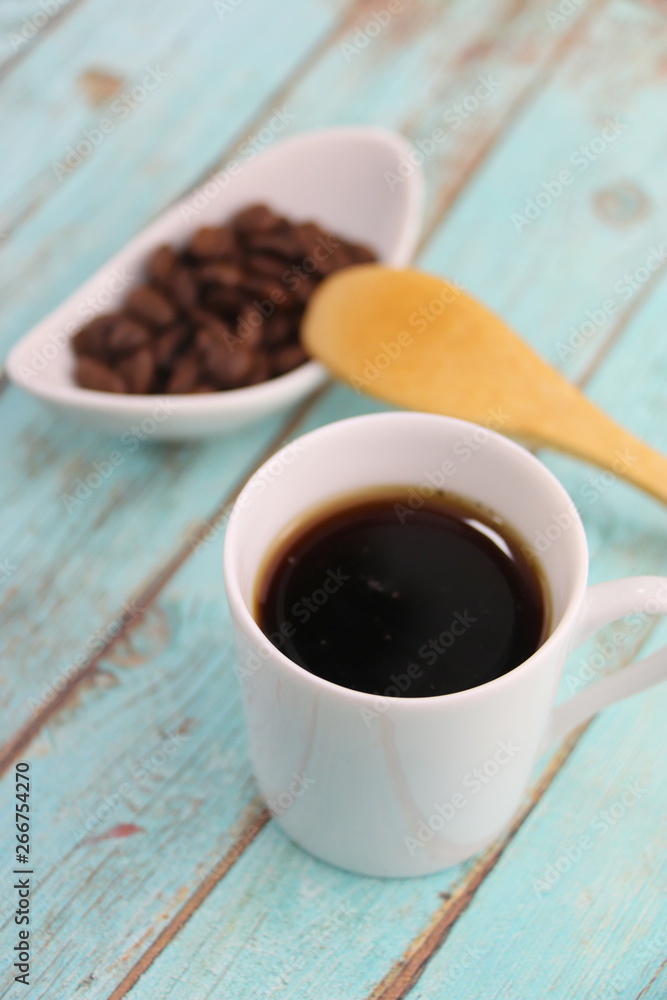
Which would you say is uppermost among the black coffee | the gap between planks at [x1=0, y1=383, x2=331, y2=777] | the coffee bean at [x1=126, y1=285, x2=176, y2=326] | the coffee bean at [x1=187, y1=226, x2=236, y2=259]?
the coffee bean at [x1=187, y1=226, x2=236, y2=259]

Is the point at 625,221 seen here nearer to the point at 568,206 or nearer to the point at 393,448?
the point at 568,206

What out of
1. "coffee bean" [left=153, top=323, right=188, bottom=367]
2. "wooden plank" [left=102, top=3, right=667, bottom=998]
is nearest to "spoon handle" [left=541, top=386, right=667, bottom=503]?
"wooden plank" [left=102, top=3, right=667, bottom=998]

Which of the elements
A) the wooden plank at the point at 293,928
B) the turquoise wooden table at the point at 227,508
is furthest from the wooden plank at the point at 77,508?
the wooden plank at the point at 293,928

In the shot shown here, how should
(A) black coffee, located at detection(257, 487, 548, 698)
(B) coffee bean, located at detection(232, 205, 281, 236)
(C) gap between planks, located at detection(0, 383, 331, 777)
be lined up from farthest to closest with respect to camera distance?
(B) coffee bean, located at detection(232, 205, 281, 236), (C) gap between planks, located at detection(0, 383, 331, 777), (A) black coffee, located at detection(257, 487, 548, 698)

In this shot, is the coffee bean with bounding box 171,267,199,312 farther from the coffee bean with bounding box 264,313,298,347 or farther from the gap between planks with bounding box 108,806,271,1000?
the gap between planks with bounding box 108,806,271,1000

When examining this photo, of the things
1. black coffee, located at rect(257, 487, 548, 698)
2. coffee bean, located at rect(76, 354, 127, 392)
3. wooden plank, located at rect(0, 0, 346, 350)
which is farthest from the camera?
wooden plank, located at rect(0, 0, 346, 350)

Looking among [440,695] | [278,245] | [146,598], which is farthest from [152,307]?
[440,695]
